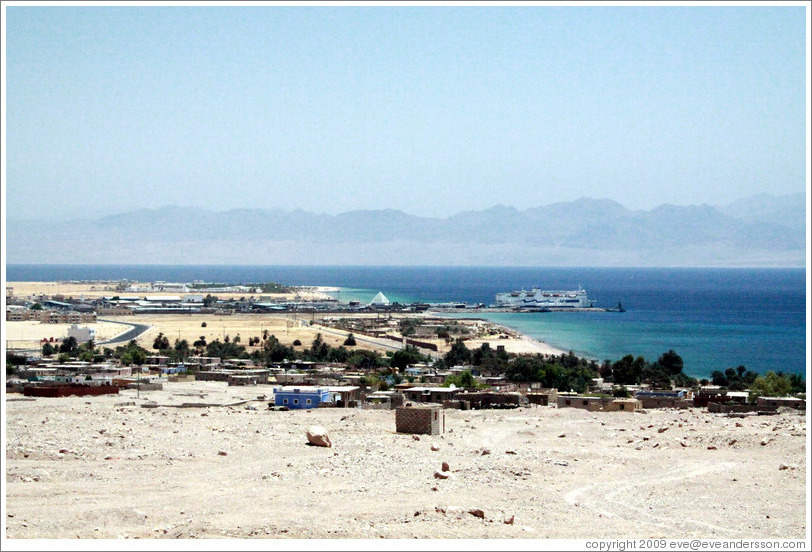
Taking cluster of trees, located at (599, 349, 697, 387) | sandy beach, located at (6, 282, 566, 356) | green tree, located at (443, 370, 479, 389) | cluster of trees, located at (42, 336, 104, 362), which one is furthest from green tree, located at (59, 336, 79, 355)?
cluster of trees, located at (599, 349, 697, 387)

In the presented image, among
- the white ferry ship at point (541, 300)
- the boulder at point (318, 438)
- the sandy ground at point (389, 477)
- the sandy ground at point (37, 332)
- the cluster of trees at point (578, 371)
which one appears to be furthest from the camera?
the white ferry ship at point (541, 300)

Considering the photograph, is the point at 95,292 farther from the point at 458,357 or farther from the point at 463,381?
the point at 463,381

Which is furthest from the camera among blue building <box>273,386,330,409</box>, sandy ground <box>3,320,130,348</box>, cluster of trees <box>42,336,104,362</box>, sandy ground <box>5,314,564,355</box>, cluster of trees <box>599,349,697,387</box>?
sandy ground <box>5,314,564,355</box>

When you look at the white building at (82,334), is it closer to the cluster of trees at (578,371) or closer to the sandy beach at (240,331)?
the sandy beach at (240,331)

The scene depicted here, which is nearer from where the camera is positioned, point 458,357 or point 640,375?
point 640,375

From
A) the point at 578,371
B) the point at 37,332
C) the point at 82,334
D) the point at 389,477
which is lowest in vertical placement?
the point at 37,332

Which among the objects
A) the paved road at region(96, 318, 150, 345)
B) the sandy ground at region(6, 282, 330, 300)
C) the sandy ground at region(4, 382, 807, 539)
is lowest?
the paved road at region(96, 318, 150, 345)

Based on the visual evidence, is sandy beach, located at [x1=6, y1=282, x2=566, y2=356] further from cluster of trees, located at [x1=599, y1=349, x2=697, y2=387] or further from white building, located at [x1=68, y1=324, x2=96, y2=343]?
cluster of trees, located at [x1=599, y1=349, x2=697, y2=387]

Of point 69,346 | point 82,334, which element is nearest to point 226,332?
point 82,334

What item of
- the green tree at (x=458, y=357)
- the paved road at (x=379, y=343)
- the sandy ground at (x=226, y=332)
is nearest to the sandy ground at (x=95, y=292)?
the sandy ground at (x=226, y=332)

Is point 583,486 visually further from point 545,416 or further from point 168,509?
point 545,416
